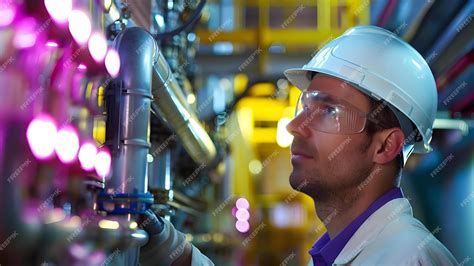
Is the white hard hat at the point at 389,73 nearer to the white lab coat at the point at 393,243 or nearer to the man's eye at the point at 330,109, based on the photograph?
the man's eye at the point at 330,109

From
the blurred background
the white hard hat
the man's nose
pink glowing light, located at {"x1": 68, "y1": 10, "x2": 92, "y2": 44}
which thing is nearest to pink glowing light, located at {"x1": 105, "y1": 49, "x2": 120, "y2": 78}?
the blurred background

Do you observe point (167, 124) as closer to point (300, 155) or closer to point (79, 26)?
point (300, 155)

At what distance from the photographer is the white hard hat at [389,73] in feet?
6.40

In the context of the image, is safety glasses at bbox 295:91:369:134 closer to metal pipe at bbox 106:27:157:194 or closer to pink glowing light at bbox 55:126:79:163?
metal pipe at bbox 106:27:157:194

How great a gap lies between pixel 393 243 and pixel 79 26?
3.26ft

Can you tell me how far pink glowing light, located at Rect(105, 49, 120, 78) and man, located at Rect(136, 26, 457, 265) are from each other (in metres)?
0.46

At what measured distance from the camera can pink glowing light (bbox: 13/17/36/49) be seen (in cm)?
100

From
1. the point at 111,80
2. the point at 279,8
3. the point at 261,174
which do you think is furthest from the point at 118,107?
the point at 261,174

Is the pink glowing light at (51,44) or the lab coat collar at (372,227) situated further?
the lab coat collar at (372,227)

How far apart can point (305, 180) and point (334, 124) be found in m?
0.20

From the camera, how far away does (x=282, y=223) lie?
754cm

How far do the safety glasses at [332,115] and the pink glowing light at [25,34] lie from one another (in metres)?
1.07

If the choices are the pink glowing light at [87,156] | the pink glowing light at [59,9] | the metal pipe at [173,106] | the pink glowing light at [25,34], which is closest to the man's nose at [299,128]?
the metal pipe at [173,106]

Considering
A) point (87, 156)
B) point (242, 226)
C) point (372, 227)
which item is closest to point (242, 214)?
point (242, 226)
